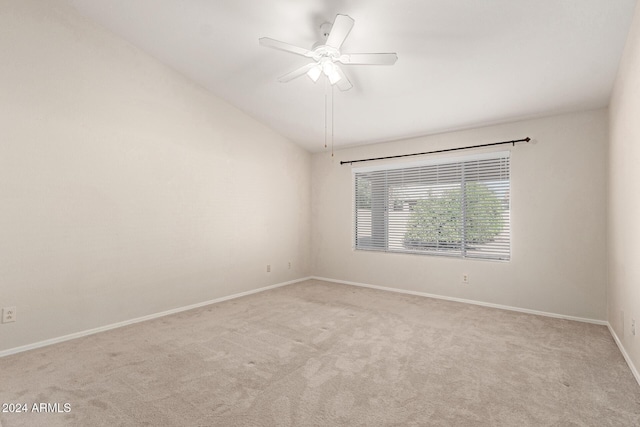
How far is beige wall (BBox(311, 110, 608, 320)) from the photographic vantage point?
3385mm

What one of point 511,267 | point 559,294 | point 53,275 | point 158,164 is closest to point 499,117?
point 511,267

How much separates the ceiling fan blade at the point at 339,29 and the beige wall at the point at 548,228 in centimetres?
263

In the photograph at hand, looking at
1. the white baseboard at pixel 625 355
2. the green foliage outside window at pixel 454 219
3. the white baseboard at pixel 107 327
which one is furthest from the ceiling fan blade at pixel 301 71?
the white baseboard at pixel 625 355

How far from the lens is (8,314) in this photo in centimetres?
261

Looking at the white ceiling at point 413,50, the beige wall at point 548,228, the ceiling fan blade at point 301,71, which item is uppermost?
the white ceiling at point 413,50

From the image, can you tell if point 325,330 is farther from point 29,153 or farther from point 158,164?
point 29,153

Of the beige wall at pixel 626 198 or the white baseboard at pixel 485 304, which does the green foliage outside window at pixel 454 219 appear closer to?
the white baseboard at pixel 485 304

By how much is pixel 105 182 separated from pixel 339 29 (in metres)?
2.73

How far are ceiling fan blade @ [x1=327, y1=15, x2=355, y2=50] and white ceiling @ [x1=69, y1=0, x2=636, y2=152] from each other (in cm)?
30

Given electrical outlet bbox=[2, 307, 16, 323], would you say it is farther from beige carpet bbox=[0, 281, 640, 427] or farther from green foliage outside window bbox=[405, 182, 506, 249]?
green foliage outside window bbox=[405, 182, 506, 249]

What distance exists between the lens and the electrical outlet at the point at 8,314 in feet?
8.48

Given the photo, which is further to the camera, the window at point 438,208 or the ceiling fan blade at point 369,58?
the window at point 438,208

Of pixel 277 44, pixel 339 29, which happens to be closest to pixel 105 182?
pixel 277 44

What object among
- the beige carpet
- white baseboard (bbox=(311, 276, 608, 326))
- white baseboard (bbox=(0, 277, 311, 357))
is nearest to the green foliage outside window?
white baseboard (bbox=(311, 276, 608, 326))
